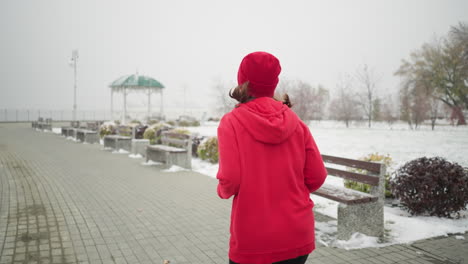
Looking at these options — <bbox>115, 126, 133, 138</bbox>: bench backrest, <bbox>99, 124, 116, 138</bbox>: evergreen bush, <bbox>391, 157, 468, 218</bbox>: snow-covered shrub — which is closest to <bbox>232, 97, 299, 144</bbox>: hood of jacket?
<bbox>391, 157, 468, 218</bbox>: snow-covered shrub

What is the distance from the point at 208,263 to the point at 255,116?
2.57 m

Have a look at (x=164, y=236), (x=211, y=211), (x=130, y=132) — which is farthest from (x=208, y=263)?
(x=130, y=132)

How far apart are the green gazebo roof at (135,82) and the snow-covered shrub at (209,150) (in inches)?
790

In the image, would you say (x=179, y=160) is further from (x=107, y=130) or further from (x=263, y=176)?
(x=107, y=130)

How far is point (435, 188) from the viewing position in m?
5.36

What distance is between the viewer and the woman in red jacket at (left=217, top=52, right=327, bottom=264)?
1.80 metres

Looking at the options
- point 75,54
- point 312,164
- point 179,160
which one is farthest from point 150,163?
point 75,54

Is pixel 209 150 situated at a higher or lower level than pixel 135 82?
lower

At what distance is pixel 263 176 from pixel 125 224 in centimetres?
396

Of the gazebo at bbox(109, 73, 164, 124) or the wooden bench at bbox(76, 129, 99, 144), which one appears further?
the gazebo at bbox(109, 73, 164, 124)

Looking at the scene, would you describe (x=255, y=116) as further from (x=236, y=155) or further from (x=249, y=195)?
(x=249, y=195)

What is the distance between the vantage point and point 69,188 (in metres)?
7.68

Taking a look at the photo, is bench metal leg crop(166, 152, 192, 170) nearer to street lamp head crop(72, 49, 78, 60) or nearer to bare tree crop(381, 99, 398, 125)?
bare tree crop(381, 99, 398, 125)

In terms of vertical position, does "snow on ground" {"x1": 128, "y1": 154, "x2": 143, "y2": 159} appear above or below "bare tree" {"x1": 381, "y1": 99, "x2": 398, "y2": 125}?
below
